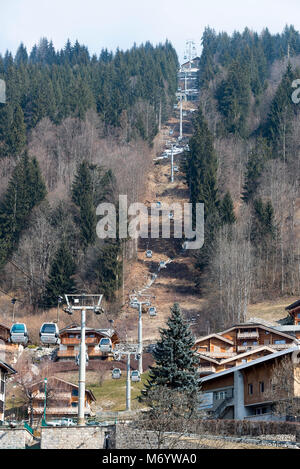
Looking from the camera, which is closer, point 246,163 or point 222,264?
point 222,264

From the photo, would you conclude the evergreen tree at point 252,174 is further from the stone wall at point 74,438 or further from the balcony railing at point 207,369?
the stone wall at point 74,438

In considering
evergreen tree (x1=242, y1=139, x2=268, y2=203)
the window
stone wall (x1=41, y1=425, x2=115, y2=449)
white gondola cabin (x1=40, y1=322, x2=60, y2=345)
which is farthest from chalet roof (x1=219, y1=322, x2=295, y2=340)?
stone wall (x1=41, y1=425, x2=115, y2=449)

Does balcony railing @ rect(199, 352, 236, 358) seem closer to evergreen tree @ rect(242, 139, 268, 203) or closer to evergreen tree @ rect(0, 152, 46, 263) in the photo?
evergreen tree @ rect(0, 152, 46, 263)

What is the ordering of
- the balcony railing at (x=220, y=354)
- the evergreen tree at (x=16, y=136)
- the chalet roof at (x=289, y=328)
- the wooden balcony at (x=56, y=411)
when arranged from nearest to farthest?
1. the wooden balcony at (x=56, y=411)
2. the balcony railing at (x=220, y=354)
3. the chalet roof at (x=289, y=328)
4. the evergreen tree at (x=16, y=136)

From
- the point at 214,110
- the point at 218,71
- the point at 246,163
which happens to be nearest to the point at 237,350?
the point at 246,163

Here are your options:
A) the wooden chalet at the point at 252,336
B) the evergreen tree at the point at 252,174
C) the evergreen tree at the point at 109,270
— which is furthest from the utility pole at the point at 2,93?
the wooden chalet at the point at 252,336

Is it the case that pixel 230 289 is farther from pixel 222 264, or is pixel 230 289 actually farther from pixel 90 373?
pixel 90 373

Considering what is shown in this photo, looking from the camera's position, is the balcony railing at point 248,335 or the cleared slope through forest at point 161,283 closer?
the balcony railing at point 248,335
